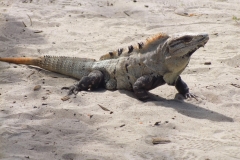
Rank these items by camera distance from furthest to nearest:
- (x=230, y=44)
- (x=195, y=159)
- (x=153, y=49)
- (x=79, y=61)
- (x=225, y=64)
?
(x=230, y=44) < (x=225, y=64) < (x=79, y=61) < (x=153, y=49) < (x=195, y=159)

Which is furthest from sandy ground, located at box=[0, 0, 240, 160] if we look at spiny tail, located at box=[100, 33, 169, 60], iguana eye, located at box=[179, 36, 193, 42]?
iguana eye, located at box=[179, 36, 193, 42]

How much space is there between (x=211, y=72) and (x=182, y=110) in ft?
4.72

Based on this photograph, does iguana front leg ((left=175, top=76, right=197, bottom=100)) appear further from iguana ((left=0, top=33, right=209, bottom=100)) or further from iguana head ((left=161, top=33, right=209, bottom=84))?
iguana head ((left=161, top=33, right=209, bottom=84))

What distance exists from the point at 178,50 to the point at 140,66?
603 millimetres

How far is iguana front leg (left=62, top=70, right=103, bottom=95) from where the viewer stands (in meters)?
6.36

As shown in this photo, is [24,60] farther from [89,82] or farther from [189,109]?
[189,109]

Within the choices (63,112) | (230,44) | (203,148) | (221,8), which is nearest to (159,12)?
(221,8)

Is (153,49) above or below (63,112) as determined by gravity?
above

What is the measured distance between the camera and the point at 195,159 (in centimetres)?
461

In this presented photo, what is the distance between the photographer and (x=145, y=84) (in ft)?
20.1

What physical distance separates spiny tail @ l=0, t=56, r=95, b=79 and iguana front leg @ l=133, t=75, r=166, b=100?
2.92ft

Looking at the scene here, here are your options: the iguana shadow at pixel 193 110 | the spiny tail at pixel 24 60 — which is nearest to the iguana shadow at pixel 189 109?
the iguana shadow at pixel 193 110

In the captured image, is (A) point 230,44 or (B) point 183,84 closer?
(B) point 183,84

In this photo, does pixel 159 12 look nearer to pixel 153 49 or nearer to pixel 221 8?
pixel 221 8
